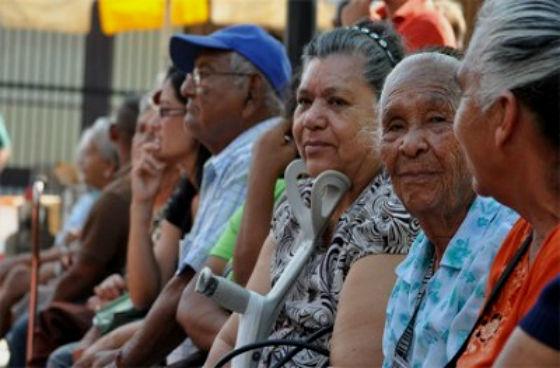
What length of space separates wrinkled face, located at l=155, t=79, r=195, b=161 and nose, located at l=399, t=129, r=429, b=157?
9.88 feet

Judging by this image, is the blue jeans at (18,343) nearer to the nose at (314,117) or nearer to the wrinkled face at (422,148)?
the nose at (314,117)

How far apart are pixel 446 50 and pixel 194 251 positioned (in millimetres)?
2077

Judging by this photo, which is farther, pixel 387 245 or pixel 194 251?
pixel 194 251

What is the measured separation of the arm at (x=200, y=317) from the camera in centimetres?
553

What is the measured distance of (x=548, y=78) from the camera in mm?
3031

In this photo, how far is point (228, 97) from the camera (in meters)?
6.45

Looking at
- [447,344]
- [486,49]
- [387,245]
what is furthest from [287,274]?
[486,49]

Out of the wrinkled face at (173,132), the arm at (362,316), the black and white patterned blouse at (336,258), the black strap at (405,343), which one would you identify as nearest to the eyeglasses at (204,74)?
the wrinkled face at (173,132)

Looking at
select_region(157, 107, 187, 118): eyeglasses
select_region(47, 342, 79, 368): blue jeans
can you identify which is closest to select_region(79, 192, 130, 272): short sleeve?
select_region(47, 342, 79, 368): blue jeans

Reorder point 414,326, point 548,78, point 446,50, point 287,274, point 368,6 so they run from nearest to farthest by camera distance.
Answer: point 548,78, point 414,326, point 446,50, point 287,274, point 368,6

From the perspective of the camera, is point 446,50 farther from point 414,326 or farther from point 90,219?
point 90,219

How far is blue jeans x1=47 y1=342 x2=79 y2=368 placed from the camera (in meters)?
7.48

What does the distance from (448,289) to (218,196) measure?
2626 mm

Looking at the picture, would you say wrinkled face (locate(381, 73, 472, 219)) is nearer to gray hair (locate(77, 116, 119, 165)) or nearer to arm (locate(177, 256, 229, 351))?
arm (locate(177, 256, 229, 351))
